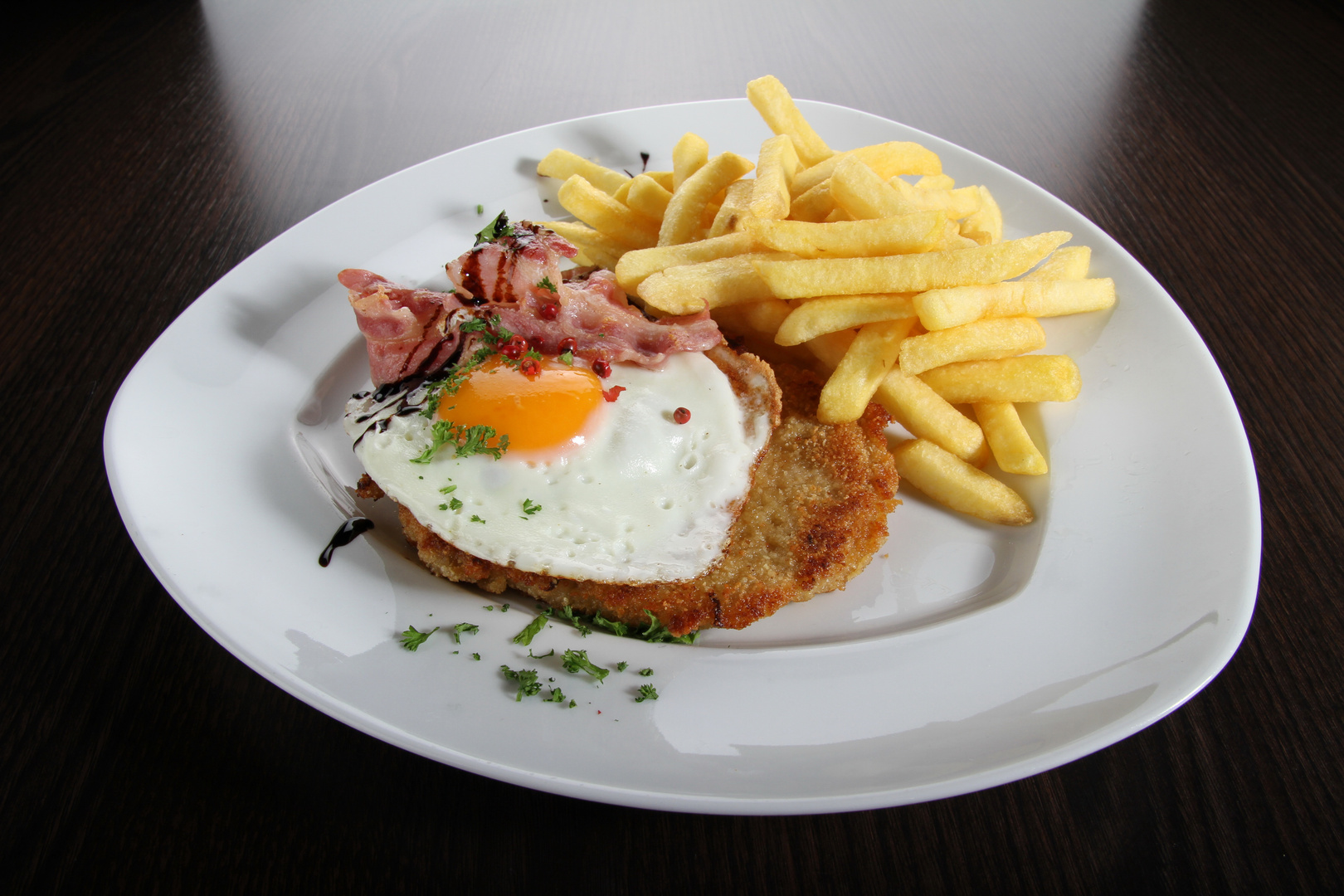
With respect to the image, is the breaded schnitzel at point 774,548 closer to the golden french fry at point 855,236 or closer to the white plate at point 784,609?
the white plate at point 784,609

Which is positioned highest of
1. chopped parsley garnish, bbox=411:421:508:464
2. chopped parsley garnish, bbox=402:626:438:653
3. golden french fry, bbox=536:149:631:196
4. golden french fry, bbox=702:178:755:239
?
golden french fry, bbox=702:178:755:239

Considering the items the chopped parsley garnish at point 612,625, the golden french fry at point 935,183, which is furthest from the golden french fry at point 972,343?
the chopped parsley garnish at point 612,625

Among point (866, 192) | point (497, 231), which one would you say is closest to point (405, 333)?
point (497, 231)

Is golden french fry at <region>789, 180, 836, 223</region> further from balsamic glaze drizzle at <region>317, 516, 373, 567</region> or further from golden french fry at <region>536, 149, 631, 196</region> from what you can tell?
balsamic glaze drizzle at <region>317, 516, 373, 567</region>

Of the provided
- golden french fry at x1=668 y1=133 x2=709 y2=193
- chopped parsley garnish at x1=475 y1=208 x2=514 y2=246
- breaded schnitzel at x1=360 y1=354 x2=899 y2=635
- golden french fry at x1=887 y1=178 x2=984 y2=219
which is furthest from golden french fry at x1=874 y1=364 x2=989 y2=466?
chopped parsley garnish at x1=475 y1=208 x2=514 y2=246

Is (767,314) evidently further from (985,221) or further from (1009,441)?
(985,221)
